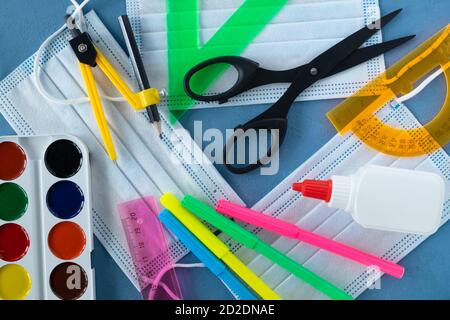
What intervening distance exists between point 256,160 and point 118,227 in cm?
20

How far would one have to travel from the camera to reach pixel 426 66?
692 mm

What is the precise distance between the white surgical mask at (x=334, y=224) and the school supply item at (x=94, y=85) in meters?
0.20

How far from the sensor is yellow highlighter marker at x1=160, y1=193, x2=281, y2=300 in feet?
2.18

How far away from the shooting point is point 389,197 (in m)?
0.63

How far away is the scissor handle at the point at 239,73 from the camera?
67cm

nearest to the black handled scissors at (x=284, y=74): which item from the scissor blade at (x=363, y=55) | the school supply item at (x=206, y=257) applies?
the scissor blade at (x=363, y=55)

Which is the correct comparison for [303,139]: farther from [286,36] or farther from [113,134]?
[113,134]

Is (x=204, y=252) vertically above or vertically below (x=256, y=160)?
below

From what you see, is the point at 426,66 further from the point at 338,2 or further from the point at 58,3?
the point at 58,3

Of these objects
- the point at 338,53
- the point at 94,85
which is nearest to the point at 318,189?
the point at 338,53

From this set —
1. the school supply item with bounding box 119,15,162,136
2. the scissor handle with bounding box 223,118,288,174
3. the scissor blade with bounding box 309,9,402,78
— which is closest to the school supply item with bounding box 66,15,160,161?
the school supply item with bounding box 119,15,162,136

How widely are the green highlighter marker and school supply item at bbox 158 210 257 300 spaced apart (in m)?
0.03

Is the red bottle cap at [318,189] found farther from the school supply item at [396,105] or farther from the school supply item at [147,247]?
the school supply item at [147,247]

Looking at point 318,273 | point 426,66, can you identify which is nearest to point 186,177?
point 318,273
